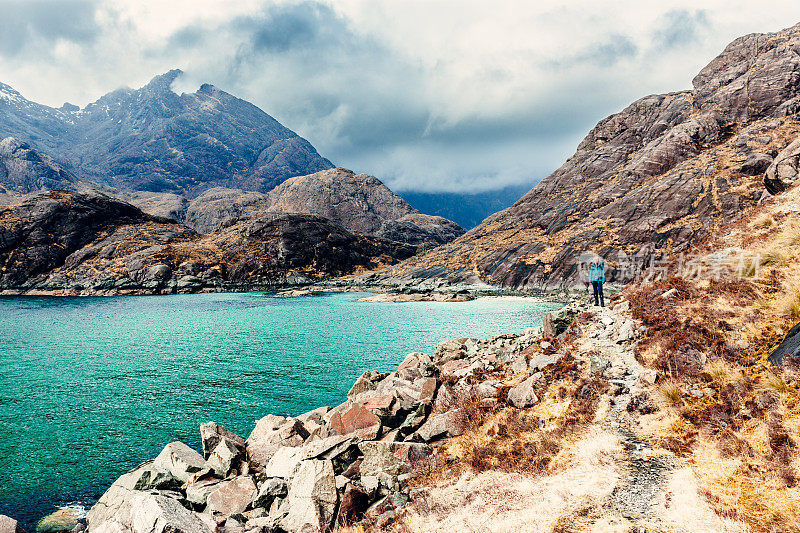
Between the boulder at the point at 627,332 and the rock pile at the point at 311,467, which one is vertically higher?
the boulder at the point at 627,332

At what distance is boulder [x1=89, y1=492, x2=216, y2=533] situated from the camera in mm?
8875

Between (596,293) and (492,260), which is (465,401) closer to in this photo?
(596,293)

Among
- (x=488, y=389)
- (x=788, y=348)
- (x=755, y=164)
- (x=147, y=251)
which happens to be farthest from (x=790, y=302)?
(x=147, y=251)

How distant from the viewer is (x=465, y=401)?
1407 cm

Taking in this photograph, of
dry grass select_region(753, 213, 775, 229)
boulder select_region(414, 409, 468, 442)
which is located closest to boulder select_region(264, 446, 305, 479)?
boulder select_region(414, 409, 468, 442)

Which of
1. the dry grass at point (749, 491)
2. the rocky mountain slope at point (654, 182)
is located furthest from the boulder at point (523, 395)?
the rocky mountain slope at point (654, 182)

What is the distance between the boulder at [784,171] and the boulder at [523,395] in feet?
92.1

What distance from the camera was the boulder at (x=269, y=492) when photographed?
1134 centimetres

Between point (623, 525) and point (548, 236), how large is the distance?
390 ft

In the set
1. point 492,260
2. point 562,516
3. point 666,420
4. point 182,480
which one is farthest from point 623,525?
point 492,260

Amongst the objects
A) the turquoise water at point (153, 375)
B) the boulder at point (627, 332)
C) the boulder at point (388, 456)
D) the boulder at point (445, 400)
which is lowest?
the turquoise water at point (153, 375)

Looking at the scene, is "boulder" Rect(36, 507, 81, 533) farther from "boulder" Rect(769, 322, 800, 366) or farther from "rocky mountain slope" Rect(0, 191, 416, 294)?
"rocky mountain slope" Rect(0, 191, 416, 294)

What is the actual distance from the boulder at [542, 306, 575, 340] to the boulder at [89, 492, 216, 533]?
53.7 feet

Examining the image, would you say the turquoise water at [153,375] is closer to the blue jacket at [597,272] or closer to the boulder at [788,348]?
the blue jacket at [597,272]
